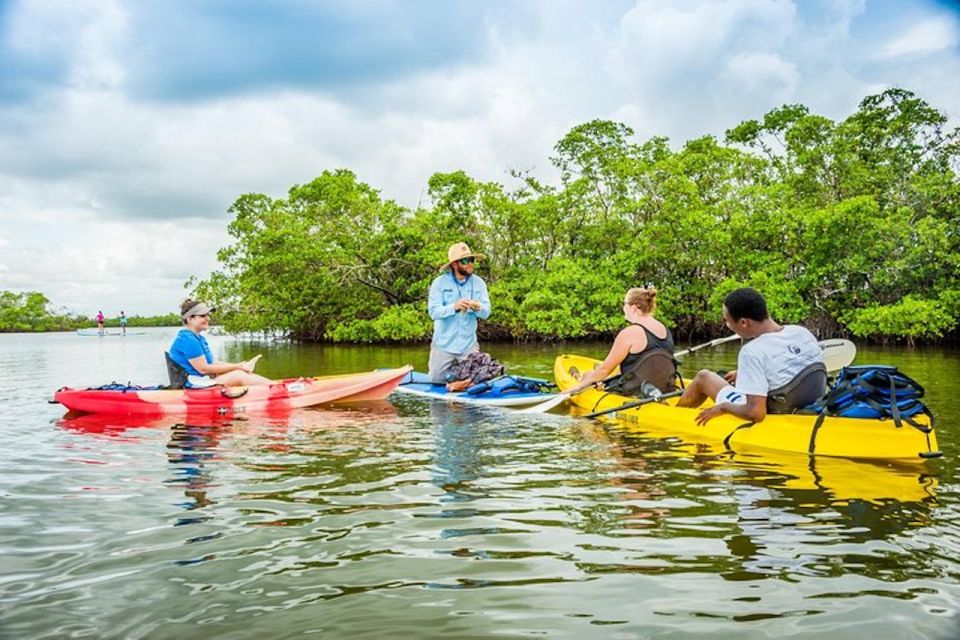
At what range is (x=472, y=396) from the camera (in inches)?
369

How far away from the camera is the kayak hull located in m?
8.97

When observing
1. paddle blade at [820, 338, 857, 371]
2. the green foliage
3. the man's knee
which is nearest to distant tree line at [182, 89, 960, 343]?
the green foliage

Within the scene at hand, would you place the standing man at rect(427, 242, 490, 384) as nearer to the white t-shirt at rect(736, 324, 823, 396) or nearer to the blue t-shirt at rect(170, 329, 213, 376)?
the blue t-shirt at rect(170, 329, 213, 376)

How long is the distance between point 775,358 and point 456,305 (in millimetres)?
4364

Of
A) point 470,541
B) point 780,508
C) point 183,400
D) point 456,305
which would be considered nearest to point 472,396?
point 456,305

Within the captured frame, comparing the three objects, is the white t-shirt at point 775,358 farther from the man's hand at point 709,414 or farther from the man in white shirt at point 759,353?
the man's hand at point 709,414

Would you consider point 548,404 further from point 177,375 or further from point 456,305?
point 177,375

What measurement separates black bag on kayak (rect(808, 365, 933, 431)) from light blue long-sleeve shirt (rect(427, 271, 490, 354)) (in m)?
4.64

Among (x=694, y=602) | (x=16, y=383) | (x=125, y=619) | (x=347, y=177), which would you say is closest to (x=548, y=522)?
(x=694, y=602)

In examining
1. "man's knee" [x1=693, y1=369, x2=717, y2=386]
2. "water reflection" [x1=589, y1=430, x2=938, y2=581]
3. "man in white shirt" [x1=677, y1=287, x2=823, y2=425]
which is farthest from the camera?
"man's knee" [x1=693, y1=369, x2=717, y2=386]

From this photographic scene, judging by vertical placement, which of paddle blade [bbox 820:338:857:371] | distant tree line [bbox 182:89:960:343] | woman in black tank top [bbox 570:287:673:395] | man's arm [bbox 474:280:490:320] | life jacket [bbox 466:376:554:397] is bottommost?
life jacket [bbox 466:376:554:397]

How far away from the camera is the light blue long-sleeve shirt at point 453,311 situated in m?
9.30

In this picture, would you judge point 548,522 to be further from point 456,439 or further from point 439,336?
point 439,336

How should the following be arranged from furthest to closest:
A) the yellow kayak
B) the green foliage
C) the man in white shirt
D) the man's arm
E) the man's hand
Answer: the green foliage, the man's arm, the man's hand, the man in white shirt, the yellow kayak
